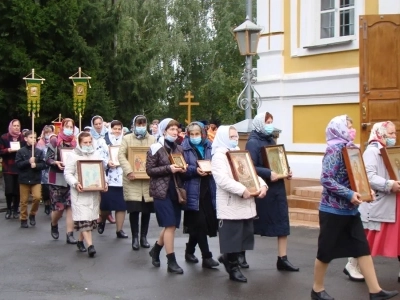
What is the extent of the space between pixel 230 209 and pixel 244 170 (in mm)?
480

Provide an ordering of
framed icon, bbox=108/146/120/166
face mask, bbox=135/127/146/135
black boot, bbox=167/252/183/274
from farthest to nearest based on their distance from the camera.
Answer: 1. framed icon, bbox=108/146/120/166
2. face mask, bbox=135/127/146/135
3. black boot, bbox=167/252/183/274

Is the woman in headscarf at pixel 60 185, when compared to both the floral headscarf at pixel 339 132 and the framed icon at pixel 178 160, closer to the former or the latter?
the framed icon at pixel 178 160

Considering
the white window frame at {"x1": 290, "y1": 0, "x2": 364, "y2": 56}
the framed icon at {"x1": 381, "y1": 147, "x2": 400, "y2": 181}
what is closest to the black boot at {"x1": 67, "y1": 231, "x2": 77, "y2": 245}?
the framed icon at {"x1": 381, "y1": 147, "x2": 400, "y2": 181}

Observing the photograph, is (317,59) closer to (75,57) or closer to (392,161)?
(392,161)

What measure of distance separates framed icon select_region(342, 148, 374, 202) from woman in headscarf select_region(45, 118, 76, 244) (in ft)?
18.3

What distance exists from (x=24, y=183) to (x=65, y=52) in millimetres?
15770

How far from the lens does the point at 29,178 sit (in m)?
14.1

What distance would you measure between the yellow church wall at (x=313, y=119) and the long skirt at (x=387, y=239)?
6839mm

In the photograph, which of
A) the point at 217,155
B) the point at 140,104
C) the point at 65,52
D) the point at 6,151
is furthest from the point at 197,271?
the point at 140,104

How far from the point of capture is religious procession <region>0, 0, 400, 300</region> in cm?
828

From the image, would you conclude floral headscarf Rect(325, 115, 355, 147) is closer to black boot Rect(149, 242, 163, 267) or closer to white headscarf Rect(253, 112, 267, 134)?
white headscarf Rect(253, 112, 267, 134)

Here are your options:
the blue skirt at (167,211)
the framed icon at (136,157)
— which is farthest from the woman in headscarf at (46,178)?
the blue skirt at (167,211)

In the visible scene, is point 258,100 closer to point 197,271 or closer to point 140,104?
point 197,271

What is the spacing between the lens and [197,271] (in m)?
9.50
